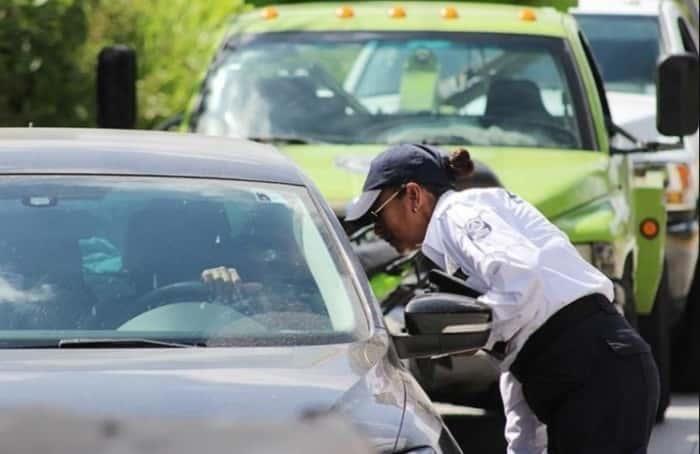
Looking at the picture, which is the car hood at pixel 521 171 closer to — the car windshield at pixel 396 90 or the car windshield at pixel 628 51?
the car windshield at pixel 396 90

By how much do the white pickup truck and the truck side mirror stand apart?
2.66m

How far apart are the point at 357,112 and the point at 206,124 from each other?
0.75m

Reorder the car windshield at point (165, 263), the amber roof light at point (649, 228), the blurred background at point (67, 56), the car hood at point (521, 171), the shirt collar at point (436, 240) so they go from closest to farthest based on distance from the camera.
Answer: the car windshield at point (165, 263) < the shirt collar at point (436, 240) < the car hood at point (521, 171) < the amber roof light at point (649, 228) < the blurred background at point (67, 56)

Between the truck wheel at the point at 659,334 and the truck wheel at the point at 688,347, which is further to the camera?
the truck wheel at the point at 688,347

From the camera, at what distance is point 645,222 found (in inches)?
410

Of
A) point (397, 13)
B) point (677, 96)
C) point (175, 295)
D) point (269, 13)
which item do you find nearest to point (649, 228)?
point (677, 96)

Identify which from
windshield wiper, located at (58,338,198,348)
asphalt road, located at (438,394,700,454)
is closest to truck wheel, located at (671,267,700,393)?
asphalt road, located at (438,394,700,454)

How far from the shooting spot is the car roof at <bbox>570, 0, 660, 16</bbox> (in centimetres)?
1481

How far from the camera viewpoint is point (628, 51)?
1484 cm

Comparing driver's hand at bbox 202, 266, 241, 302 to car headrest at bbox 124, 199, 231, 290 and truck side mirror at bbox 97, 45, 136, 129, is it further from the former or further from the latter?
truck side mirror at bbox 97, 45, 136, 129

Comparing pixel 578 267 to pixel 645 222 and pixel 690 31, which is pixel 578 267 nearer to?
pixel 645 222

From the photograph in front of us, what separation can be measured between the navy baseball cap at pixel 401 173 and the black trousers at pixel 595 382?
1.91ft

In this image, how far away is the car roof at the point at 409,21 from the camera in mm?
10594

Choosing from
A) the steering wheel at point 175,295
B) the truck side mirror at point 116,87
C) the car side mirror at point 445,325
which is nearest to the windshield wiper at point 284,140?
the truck side mirror at point 116,87
